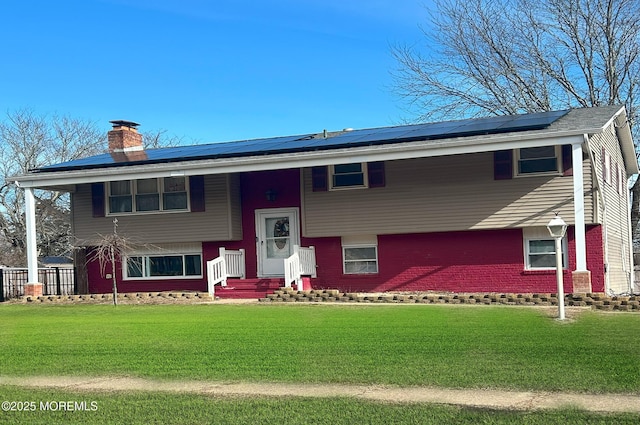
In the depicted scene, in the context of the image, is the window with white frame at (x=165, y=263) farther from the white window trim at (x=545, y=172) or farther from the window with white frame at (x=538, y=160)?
the window with white frame at (x=538, y=160)

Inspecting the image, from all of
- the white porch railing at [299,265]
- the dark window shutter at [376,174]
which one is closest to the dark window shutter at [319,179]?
the dark window shutter at [376,174]

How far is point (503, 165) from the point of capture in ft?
59.9

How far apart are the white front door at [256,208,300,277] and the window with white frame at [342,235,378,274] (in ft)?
5.39

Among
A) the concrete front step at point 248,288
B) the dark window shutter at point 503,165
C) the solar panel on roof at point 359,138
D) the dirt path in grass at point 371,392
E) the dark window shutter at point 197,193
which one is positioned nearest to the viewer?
the dirt path in grass at point 371,392

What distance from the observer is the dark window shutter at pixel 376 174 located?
64.0 feet

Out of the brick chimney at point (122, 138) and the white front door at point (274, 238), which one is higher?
the brick chimney at point (122, 138)

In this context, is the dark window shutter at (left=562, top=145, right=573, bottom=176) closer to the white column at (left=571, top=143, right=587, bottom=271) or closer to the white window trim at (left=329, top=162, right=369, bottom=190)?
the white column at (left=571, top=143, right=587, bottom=271)

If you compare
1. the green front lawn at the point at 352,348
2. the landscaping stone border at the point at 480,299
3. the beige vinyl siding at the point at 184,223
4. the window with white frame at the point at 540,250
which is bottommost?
the landscaping stone border at the point at 480,299

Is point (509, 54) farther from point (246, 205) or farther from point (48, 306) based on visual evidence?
point (48, 306)

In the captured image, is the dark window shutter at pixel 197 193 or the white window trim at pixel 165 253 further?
the white window trim at pixel 165 253

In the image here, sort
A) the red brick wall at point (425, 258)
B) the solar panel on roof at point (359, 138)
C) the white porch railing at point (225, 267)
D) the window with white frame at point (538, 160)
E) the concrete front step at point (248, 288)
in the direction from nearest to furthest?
1. the solar panel on roof at point (359, 138)
2. the window with white frame at point (538, 160)
3. the red brick wall at point (425, 258)
4. the concrete front step at point (248, 288)
5. the white porch railing at point (225, 267)

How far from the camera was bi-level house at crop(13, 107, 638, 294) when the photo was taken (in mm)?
17703

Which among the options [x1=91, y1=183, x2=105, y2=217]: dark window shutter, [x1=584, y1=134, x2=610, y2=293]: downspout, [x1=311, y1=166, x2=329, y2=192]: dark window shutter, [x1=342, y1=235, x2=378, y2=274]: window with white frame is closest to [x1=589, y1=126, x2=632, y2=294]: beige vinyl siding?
[x1=584, y1=134, x2=610, y2=293]: downspout

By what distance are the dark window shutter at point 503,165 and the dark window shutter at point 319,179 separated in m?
4.49
